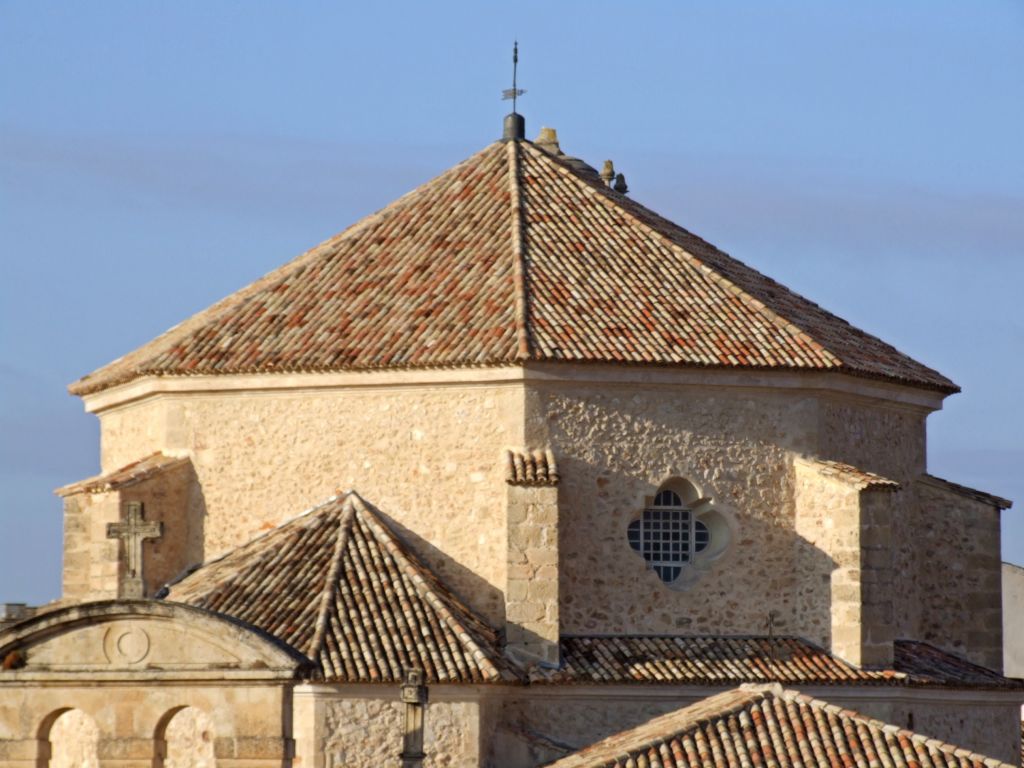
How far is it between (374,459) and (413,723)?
6356 mm

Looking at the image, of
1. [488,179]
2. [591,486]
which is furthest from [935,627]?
[488,179]

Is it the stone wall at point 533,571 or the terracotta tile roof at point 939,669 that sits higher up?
the stone wall at point 533,571

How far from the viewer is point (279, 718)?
2398 centimetres

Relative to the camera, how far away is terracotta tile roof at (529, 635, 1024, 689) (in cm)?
3100

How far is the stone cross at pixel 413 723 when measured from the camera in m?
26.4

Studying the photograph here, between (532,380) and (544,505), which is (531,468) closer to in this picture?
(544,505)

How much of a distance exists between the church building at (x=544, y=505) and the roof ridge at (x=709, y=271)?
6 centimetres

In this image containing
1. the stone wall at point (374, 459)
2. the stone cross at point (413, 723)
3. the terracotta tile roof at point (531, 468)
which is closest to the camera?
the stone cross at point (413, 723)

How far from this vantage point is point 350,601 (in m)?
30.4

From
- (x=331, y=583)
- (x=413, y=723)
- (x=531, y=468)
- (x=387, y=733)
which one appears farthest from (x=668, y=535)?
(x=413, y=723)

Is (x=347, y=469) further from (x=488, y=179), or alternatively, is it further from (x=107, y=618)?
(x=107, y=618)

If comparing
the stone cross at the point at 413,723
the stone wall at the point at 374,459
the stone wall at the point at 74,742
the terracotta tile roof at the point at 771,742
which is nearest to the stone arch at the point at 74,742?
the stone wall at the point at 74,742

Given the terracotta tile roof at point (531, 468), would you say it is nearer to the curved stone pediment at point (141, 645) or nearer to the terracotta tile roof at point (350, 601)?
the terracotta tile roof at point (350, 601)

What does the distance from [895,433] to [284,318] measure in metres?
8.11
